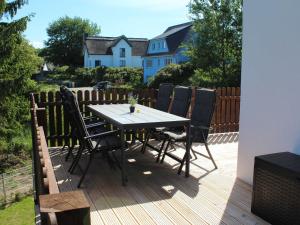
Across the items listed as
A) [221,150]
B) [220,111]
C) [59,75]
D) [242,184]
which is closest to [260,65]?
[242,184]

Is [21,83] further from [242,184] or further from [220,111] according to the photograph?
[242,184]

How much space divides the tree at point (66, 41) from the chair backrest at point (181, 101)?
53061 millimetres

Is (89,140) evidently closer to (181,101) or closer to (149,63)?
(181,101)

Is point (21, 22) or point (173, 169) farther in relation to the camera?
point (21, 22)

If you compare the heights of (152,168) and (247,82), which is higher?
(247,82)

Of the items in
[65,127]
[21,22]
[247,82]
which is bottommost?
[65,127]

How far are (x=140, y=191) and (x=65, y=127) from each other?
304 cm

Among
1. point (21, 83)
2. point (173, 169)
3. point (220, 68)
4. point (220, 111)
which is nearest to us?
point (173, 169)

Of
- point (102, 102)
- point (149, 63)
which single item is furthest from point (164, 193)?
point (149, 63)

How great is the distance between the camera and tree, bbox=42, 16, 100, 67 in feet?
189

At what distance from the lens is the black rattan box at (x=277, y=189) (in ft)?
9.69

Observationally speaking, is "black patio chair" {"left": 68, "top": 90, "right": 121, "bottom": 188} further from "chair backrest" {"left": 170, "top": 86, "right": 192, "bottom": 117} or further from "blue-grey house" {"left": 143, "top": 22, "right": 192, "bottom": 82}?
"blue-grey house" {"left": 143, "top": 22, "right": 192, "bottom": 82}

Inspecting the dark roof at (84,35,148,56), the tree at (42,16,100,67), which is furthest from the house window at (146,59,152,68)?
the tree at (42,16,100,67)

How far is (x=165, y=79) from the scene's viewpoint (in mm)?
25359
